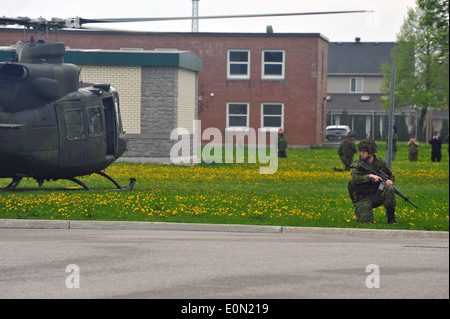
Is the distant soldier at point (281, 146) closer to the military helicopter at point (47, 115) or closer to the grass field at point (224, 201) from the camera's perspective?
the grass field at point (224, 201)

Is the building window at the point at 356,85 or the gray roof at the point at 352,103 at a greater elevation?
the building window at the point at 356,85

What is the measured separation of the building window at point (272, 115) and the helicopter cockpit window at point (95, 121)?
35.2 meters

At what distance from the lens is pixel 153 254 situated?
10938 millimetres

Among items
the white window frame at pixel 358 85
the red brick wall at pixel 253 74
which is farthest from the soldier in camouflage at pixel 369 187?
the white window frame at pixel 358 85

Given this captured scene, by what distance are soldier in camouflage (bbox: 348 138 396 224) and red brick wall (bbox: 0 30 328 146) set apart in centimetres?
3927

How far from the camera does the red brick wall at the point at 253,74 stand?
5328 cm

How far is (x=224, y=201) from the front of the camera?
17.6 metres

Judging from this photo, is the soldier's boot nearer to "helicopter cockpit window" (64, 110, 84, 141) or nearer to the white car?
"helicopter cockpit window" (64, 110, 84, 141)

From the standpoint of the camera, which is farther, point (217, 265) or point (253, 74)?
point (253, 74)

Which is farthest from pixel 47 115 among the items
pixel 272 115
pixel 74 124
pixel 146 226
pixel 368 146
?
pixel 272 115

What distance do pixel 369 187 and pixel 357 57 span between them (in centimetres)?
7451

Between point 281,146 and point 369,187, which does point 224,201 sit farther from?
point 281,146

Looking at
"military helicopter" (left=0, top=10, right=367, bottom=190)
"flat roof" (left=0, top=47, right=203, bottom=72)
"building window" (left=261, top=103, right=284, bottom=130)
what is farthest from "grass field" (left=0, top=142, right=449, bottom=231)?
"building window" (left=261, top=103, right=284, bottom=130)

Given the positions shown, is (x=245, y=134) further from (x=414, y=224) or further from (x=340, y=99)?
(x=414, y=224)
